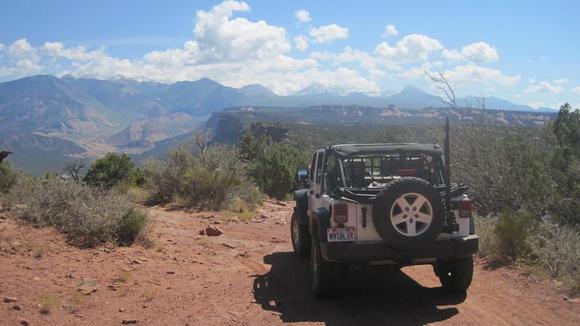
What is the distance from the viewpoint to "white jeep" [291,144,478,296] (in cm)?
618

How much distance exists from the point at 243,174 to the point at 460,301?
13049 millimetres

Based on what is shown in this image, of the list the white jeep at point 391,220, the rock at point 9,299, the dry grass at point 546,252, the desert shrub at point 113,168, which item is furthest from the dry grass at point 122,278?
the desert shrub at point 113,168

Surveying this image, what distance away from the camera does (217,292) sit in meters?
7.47

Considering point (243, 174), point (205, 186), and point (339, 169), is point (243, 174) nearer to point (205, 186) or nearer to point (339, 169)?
point (205, 186)

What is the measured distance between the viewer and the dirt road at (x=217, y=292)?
6188 millimetres

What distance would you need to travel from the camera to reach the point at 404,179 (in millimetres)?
6195

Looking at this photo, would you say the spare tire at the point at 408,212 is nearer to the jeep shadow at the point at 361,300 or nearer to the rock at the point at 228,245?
the jeep shadow at the point at 361,300

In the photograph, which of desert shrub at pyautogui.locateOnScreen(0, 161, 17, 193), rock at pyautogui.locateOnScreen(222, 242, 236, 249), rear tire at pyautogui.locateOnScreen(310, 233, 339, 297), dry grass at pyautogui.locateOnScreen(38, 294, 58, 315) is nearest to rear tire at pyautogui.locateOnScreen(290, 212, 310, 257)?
rock at pyautogui.locateOnScreen(222, 242, 236, 249)

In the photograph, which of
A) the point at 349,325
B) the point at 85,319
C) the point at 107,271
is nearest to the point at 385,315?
the point at 349,325

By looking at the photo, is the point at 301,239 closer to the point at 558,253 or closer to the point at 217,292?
the point at 217,292

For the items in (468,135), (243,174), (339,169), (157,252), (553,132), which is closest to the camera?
(339,169)

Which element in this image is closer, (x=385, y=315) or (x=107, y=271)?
(x=385, y=315)

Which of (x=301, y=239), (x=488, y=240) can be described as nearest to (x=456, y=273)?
(x=488, y=240)

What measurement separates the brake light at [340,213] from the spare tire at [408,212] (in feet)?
1.20
